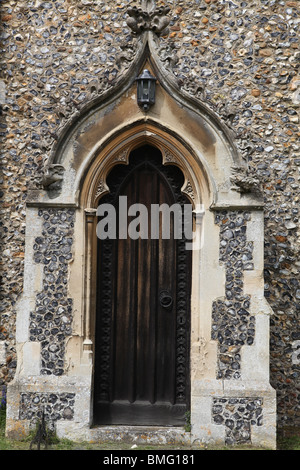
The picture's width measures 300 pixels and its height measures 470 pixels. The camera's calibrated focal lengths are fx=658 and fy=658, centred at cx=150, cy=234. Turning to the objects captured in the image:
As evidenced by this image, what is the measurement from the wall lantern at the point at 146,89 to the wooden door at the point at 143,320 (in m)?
0.60

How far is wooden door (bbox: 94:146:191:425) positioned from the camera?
24.5 ft

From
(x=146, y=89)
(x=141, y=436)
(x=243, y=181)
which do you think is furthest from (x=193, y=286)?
(x=146, y=89)

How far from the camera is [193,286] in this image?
7.26 meters

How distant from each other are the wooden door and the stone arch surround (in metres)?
0.31

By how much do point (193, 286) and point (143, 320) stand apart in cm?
76

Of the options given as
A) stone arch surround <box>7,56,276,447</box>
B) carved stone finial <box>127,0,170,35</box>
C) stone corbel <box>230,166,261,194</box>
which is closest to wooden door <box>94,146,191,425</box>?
stone arch surround <box>7,56,276,447</box>

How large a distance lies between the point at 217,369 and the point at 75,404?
5.12 ft

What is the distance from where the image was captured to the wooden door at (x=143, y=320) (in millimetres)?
7453

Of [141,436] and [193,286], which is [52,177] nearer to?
[193,286]

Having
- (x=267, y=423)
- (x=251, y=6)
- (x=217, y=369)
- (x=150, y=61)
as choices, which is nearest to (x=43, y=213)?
(x=150, y=61)

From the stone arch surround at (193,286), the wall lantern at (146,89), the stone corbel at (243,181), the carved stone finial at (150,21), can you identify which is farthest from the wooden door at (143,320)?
the carved stone finial at (150,21)

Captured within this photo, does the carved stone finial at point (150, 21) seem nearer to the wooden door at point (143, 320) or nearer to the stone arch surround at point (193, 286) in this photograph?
the stone arch surround at point (193, 286)

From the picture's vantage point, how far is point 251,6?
27.5 feet
